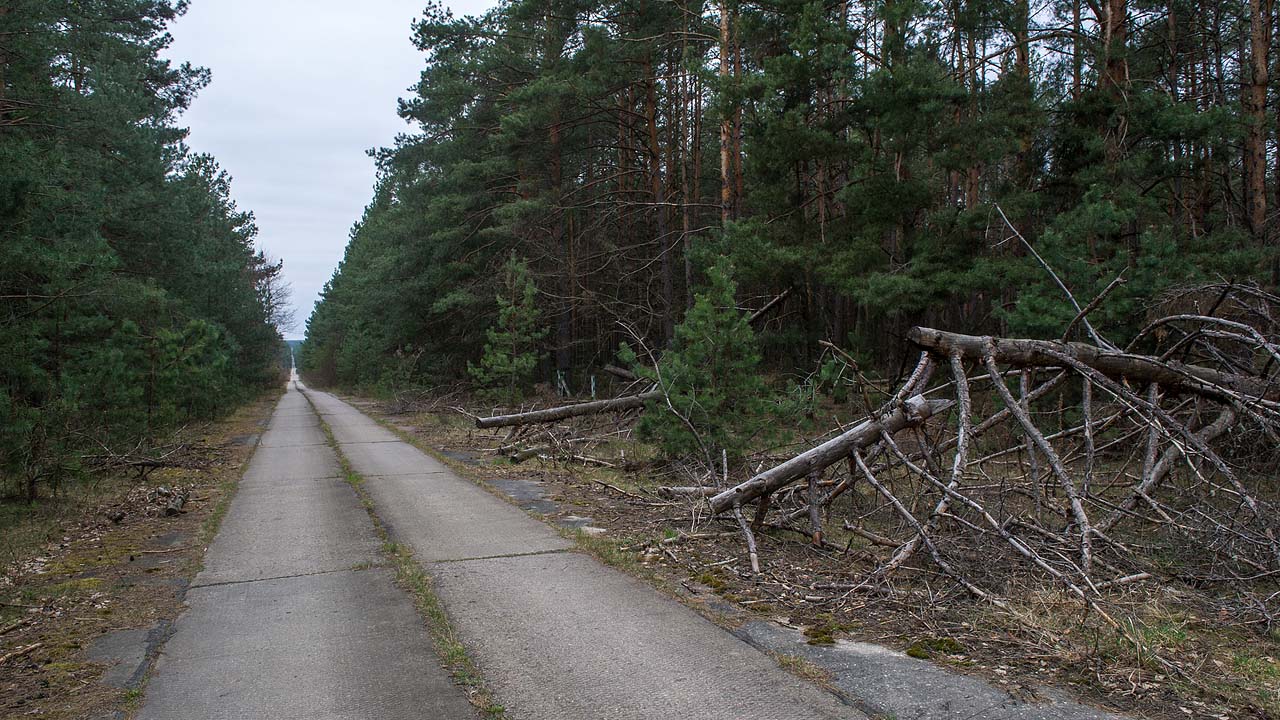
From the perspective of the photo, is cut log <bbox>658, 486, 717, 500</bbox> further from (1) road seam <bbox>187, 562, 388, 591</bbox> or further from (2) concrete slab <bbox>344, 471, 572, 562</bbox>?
(1) road seam <bbox>187, 562, 388, 591</bbox>

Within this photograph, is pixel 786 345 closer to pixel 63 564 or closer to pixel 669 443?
pixel 669 443

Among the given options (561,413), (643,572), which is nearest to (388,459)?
(561,413)

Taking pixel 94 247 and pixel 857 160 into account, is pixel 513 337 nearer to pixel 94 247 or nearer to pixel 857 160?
pixel 94 247

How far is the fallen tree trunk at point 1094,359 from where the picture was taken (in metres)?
5.83

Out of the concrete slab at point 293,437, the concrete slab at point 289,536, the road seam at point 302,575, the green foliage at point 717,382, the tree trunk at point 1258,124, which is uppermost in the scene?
the tree trunk at point 1258,124

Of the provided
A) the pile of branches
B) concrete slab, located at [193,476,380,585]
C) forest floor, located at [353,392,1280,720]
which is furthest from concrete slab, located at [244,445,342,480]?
the pile of branches

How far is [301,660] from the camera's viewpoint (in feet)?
13.6

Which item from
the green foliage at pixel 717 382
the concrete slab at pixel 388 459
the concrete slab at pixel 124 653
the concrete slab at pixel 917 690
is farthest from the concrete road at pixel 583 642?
the concrete slab at pixel 388 459

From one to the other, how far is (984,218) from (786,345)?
8.20 m

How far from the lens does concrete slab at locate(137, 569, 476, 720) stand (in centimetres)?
356

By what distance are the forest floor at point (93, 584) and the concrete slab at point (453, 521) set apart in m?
1.78

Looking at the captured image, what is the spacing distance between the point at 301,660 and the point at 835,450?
3976mm

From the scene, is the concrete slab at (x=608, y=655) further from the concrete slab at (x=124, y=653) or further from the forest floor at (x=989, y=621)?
the concrete slab at (x=124, y=653)

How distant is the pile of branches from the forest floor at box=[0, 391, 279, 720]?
158 inches
